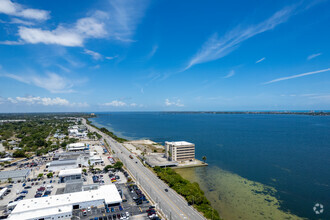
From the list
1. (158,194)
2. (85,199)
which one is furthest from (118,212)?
(158,194)

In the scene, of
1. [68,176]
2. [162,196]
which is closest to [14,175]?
[68,176]

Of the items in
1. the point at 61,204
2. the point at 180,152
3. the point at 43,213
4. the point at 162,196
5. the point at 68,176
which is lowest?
the point at 162,196

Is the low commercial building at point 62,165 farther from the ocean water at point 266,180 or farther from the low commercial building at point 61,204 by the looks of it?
the ocean water at point 266,180

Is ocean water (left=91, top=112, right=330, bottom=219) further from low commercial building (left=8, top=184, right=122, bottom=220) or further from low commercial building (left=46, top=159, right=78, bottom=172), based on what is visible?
low commercial building (left=46, top=159, right=78, bottom=172)

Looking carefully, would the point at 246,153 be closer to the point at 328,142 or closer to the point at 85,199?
the point at 328,142

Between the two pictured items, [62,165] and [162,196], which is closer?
[162,196]

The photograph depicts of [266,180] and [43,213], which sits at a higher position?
[43,213]

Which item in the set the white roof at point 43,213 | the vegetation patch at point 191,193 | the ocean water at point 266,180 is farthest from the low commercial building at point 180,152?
the white roof at point 43,213

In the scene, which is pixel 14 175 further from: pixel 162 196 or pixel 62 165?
pixel 162 196
